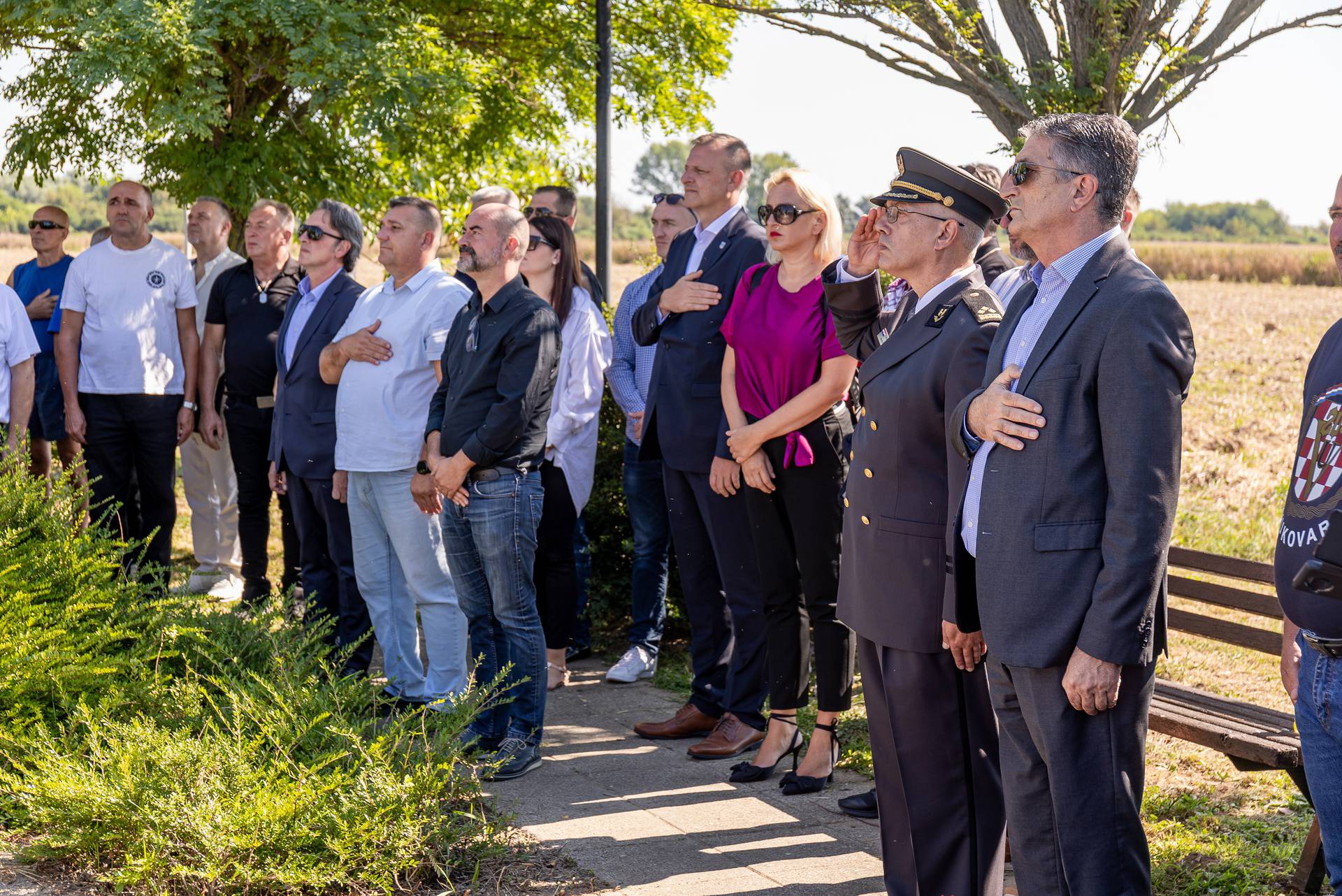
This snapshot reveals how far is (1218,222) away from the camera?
82.6 metres

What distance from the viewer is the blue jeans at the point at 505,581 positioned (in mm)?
5137

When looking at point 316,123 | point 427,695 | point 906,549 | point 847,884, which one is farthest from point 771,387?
point 316,123

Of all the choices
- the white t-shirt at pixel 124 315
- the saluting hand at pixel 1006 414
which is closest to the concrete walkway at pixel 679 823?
the saluting hand at pixel 1006 414

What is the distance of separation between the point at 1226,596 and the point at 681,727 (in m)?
2.31

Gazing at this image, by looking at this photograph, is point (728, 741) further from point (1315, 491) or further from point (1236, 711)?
point (1315, 491)

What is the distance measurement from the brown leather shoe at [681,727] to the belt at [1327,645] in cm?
333

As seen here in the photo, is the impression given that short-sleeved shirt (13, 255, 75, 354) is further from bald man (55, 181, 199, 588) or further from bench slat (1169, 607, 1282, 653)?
bench slat (1169, 607, 1282, 653)

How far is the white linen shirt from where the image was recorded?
6.54 metres

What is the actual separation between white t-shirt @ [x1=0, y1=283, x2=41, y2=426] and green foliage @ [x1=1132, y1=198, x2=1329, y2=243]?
77.3 m

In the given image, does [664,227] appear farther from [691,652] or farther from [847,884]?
[847,884]

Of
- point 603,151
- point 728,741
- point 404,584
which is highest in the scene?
point 603,151

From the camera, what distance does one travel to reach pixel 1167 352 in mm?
2803

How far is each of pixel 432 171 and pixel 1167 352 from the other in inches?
362

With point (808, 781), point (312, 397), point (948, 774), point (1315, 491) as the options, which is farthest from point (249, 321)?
point (1315, 491)
